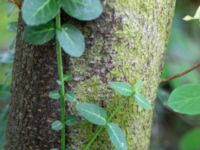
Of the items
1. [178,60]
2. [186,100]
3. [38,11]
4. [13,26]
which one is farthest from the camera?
[178,60]

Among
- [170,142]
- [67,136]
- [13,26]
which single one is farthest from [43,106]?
[170,142]

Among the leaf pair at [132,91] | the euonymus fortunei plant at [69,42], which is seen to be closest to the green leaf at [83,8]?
the euonymus fortunei plant at [69,42]

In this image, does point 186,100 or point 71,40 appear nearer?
point 71,40

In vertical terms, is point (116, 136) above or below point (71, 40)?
below

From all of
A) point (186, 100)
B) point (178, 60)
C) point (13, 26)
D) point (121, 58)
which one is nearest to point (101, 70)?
point (121, 58)

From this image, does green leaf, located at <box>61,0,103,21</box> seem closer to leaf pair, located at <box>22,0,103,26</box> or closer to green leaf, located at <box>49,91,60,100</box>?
leaf pair, located at <box>22,0,103,26</box>

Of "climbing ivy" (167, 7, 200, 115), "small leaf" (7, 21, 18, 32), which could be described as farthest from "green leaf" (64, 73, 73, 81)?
"small leaf" (7, 21, 18, 32)

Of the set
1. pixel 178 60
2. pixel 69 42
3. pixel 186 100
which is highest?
pixel 69 42

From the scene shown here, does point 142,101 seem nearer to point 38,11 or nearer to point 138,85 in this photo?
point 138,85
